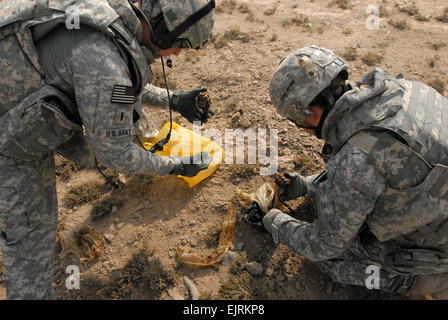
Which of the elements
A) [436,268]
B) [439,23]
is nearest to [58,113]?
[436,268]

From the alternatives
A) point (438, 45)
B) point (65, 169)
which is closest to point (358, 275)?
point (65, 169)

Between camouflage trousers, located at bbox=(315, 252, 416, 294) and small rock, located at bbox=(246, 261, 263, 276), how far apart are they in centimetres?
67

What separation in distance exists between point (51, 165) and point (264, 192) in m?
2.18

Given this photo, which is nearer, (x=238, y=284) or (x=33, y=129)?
(x=33, y=129)

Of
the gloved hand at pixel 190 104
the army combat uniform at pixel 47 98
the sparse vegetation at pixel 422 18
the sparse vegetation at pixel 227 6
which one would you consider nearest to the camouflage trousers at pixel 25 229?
the army combat uniform at pixel 47 98

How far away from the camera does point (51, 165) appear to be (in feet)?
10.3

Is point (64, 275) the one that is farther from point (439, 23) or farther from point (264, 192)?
point (439, 23)

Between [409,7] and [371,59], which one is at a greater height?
[409,7]

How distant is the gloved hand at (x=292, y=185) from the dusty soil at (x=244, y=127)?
29 centimetres

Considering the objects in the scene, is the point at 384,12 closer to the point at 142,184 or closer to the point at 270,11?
the point at 270,11

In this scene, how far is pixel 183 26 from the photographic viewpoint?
262cm

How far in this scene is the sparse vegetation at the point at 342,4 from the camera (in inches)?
291

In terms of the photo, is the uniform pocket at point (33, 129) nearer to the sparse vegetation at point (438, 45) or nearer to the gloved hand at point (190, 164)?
the gloved hand at point (190, 164)

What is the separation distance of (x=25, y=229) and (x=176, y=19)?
221 centimetres
